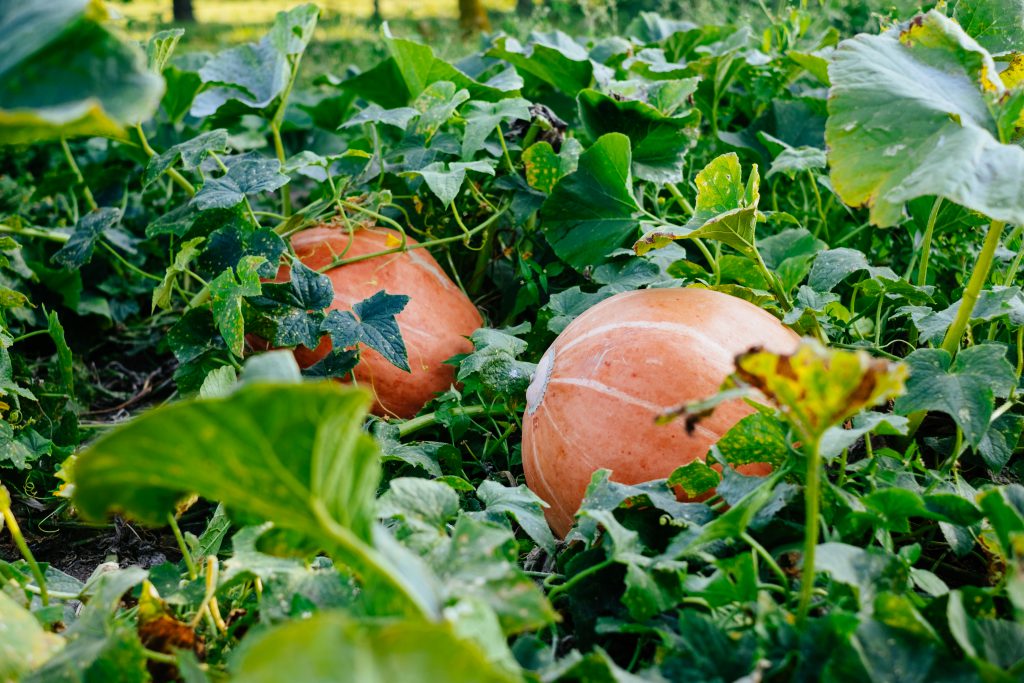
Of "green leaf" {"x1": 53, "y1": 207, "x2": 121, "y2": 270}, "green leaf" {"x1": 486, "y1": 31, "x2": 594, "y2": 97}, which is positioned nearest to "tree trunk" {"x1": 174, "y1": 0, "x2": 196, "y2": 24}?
"green leaf" {"x1": 486, "y1": 31, "x2": 594, "y2": 97}

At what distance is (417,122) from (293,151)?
1.03m

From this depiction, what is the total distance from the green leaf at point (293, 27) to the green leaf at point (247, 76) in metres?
0.02

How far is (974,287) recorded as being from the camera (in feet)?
4.17

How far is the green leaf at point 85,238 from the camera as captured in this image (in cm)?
191

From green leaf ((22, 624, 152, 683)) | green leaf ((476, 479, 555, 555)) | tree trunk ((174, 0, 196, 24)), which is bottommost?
tree trunk ((174, 0, 196, 24))

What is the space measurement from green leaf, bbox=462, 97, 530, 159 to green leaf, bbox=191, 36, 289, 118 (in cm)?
46

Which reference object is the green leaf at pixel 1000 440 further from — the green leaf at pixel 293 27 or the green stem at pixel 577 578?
the green leaf at pixel 293 27

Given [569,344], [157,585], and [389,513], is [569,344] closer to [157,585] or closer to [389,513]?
[389,513]

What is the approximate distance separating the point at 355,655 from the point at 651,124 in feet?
5.20

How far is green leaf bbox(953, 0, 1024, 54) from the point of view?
1.64 m

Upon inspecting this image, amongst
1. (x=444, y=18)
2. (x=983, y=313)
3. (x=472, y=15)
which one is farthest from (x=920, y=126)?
(x=444, y=18)

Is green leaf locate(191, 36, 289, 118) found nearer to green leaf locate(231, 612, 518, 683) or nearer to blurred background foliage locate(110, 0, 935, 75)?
blurred background foliage locate(110, 0, 935, 75)

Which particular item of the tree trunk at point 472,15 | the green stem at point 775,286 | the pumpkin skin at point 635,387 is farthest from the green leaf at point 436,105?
the tree trunk at point 472,15

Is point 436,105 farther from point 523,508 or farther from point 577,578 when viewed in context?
point 577,578
